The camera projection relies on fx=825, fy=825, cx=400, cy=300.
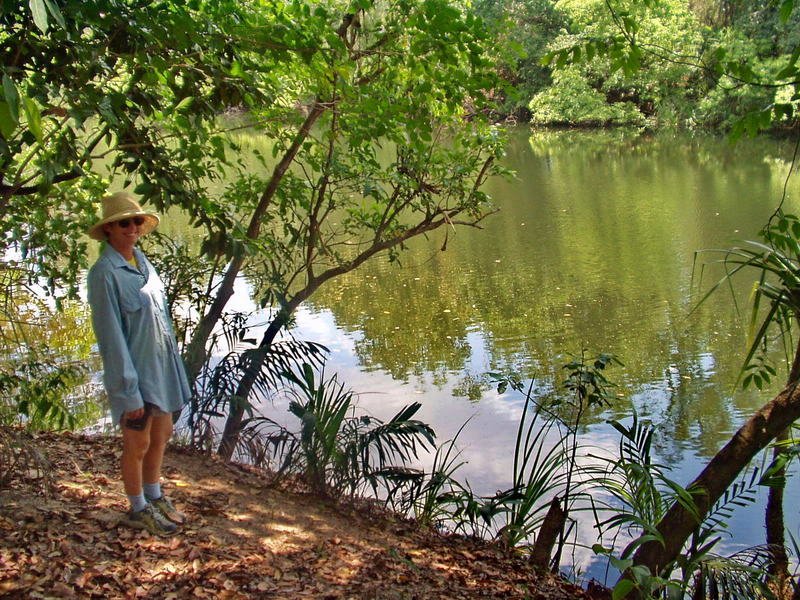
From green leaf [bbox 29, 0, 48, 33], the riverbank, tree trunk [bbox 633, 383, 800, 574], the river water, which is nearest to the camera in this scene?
green leaf [bbox 29, 0, 48, 33]

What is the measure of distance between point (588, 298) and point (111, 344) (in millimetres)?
9731

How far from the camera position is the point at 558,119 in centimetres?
3881

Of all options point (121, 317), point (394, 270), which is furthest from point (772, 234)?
point (394, 270)

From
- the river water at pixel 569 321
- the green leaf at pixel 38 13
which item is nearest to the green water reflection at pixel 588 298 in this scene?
the river water at pixel 569 321

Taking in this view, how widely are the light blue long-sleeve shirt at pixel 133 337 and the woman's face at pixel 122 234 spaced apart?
40mm

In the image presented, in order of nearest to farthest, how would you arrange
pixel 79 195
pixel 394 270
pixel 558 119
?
pixel 79 195 < pixel 394 270 < pixel 558 119

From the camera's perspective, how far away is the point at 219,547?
3.64m

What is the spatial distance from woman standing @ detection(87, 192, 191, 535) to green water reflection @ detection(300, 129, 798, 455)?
289cm

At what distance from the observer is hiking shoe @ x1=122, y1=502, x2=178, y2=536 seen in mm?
3541

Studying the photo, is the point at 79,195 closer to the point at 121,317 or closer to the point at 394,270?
the point at 121,317

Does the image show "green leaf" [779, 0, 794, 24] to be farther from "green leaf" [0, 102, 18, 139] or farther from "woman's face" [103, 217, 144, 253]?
"green leaf" [0, 102, 18, 139]

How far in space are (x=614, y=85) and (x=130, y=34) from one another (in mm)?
35662

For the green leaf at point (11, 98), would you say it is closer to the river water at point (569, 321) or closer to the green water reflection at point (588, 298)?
the river water at point (569, 321)

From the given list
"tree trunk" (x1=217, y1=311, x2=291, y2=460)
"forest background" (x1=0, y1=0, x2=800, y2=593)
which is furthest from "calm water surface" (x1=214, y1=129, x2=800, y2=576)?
"tree trunk" (x1=217, y1=311, x2=291, y2=460)
